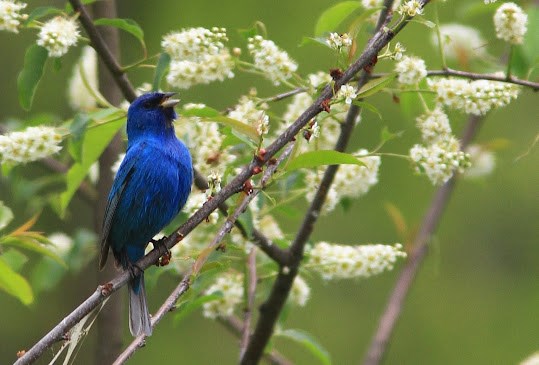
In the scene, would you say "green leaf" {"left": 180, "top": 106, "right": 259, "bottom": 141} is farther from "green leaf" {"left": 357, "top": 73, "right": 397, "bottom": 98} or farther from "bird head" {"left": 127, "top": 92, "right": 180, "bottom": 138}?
"bird head" {"left": 127, "top": 92, "right": 180, "bottom": 138}

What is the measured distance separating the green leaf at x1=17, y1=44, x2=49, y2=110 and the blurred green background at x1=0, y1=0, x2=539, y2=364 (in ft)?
13.4

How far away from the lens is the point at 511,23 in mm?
2988

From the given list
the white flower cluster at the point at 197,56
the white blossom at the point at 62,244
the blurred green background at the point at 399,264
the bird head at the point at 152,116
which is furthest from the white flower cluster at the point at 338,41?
the blurred green background at the point at 399,264

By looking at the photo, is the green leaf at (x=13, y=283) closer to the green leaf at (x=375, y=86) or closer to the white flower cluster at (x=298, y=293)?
the white flower cluster at (x=298, y=293)

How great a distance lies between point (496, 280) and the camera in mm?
7738

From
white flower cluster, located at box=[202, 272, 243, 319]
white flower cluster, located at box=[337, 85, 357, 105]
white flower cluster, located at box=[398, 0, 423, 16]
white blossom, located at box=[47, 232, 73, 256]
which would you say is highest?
white flower cluster, located at box=[398, 0, 423, 16]

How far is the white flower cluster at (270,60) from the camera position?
3092 millimetres

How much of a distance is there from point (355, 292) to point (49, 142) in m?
5.11

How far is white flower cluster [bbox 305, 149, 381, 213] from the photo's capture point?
11.5 feet

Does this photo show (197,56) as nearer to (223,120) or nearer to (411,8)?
(223,120)

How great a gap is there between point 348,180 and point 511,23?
33.0 inches

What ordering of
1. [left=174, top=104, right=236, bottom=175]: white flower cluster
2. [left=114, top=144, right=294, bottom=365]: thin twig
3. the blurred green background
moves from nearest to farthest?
[left=114, top=144, right=294, bottom=365]: thin twig → [left=174, top=104, right=236, bottom=175]: white flower cluster → the blurred green background

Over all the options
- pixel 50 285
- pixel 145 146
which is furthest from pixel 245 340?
pixel 50 285

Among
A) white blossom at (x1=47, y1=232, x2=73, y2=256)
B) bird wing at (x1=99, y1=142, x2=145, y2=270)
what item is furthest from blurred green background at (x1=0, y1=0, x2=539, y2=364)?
bird wing at (x1=99, y1=142, x2=145, y2=270)
